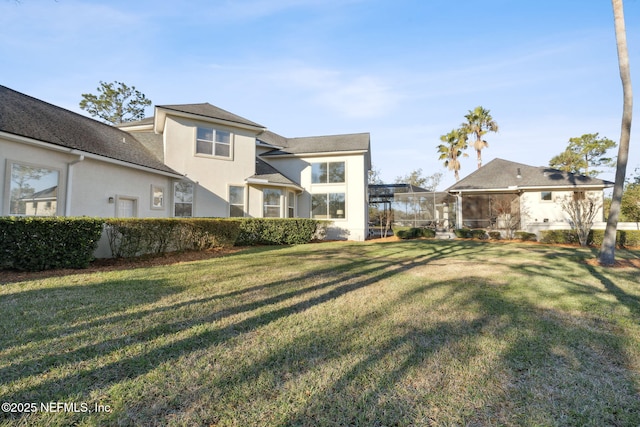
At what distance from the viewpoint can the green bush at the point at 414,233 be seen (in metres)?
17.4

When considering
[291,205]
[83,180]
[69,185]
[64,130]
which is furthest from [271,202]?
[64,130]

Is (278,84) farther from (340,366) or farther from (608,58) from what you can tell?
(340,366)

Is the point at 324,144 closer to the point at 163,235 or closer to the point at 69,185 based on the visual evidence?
the point at 163,235

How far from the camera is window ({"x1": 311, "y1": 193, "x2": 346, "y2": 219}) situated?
16766mm

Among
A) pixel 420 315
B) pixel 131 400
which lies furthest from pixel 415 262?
pixel 131 400

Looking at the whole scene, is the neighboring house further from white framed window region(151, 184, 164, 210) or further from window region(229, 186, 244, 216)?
white framed window region(151, 184, 164, 210)

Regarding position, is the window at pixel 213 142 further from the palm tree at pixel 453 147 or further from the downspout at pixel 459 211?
the palm tree at pixel 453 147

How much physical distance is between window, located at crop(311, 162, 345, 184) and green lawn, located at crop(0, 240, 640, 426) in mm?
11935

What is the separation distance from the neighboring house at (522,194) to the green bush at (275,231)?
1074 cm

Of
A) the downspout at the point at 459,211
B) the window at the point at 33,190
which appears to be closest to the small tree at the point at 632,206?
the downspout at the point at 459,211

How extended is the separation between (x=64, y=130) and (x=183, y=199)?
4695 millimetres

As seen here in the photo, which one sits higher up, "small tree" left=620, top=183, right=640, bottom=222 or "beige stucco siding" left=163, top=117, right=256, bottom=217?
"beige stucco siding" left=163, top=117, right=256, bottom=217

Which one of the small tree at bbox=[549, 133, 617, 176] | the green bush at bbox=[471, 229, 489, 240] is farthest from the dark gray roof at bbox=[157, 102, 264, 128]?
the small tree at bbox=[549, 133, 617, 176]

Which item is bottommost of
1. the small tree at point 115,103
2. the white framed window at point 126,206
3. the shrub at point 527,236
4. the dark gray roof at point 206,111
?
the shrub at point 527,236
